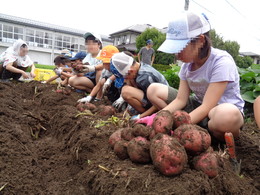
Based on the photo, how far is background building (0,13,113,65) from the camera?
96.9ft

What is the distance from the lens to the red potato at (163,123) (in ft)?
4.86

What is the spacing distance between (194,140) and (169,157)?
0.22 metres

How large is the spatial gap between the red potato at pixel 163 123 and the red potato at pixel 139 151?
0.39 ft

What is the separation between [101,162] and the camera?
1533 millimetres

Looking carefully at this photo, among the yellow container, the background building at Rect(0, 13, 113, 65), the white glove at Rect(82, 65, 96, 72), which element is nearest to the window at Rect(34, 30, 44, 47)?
the background building at Rect(0, 13, 113, 65)

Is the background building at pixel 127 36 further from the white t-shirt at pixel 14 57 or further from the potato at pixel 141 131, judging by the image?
the potato at pixel 141 131

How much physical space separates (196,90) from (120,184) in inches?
51.7

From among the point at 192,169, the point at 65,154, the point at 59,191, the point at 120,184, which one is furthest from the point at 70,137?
the point at 192,169

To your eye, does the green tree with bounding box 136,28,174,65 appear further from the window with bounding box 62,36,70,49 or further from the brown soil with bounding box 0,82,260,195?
the brown soil with bounding box 0,82,260,195

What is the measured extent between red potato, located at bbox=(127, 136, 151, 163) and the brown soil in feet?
0.14

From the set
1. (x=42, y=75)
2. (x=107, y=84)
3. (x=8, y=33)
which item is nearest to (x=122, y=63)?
(x=107, y=84)

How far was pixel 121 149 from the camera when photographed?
1530mm

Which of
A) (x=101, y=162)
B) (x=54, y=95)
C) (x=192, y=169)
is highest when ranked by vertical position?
(x=192, y=169)

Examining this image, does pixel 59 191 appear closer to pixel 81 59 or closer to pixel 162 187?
pixel 162 187
